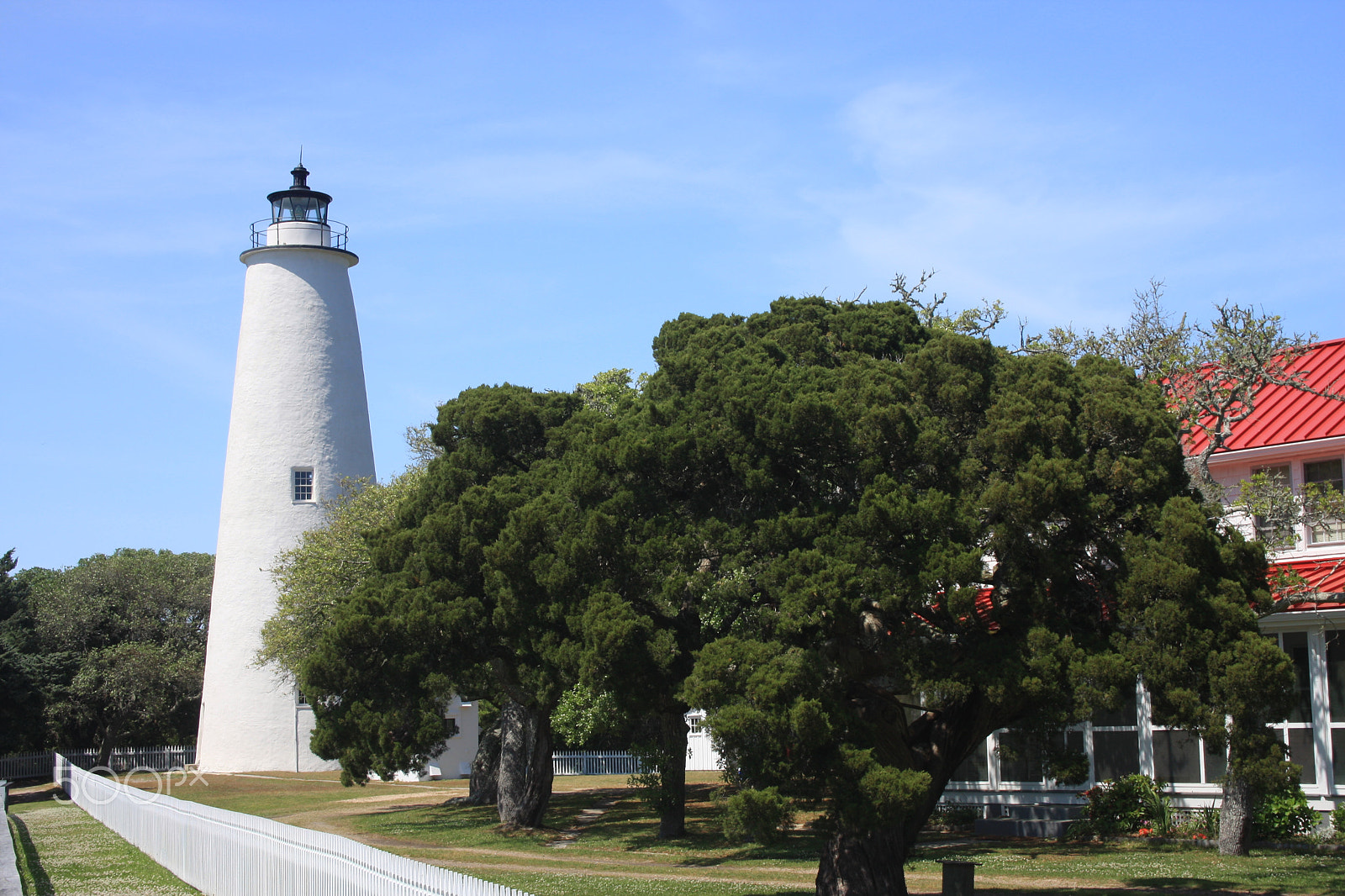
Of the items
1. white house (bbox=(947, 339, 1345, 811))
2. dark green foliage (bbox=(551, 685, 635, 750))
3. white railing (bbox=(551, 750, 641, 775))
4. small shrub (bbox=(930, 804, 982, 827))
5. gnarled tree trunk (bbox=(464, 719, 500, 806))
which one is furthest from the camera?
white railing (bbox=(551, 750, 641, 775))

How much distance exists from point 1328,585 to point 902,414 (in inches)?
369

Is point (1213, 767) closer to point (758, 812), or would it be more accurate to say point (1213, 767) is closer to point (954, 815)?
point (954, 815)

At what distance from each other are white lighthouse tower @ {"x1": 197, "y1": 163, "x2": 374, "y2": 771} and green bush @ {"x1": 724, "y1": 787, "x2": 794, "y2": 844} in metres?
25.8

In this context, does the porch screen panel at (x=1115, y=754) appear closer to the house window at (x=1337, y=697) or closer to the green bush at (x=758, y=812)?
the house window at (x=1337, y=697)

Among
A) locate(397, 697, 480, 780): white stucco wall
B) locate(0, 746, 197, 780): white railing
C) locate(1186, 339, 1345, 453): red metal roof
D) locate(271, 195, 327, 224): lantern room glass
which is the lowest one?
locate(0, 746, 197, 780): white railing

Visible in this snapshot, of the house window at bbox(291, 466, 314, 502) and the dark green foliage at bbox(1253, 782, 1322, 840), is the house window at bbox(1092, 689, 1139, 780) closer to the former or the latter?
Result: the dark green foliage at bbox(1253, 782, 1322, 840)

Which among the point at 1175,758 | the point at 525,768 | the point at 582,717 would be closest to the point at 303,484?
the point at 582,717

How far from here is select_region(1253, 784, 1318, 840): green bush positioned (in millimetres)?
17609

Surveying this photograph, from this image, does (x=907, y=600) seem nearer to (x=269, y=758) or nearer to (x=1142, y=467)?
(x=1142, y=467)

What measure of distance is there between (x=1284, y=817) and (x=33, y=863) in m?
18.0

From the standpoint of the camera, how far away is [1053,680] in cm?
1141

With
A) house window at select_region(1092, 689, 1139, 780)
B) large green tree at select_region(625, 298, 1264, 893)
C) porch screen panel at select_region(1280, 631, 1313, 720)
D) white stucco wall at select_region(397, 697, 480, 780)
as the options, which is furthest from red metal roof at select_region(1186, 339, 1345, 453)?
white stucco wall at select_region(397, 697, 480, 780)

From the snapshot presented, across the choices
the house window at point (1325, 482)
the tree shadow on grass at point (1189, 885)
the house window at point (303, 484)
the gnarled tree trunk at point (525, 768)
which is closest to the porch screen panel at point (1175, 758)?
the house window at point (1325, 482)

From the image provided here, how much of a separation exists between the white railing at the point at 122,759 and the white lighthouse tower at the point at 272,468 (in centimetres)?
770
